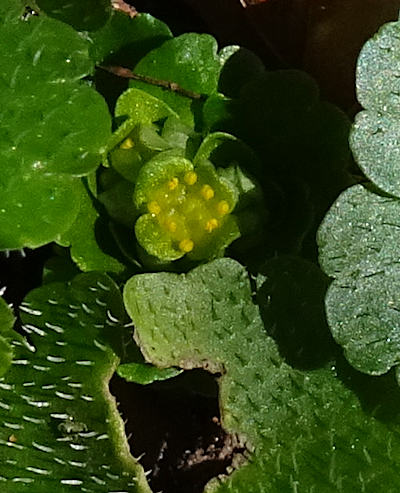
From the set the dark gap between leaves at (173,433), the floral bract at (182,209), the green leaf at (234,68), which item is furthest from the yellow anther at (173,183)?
the dark gap between leaves at (173,433)

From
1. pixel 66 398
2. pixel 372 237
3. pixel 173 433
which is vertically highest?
pixel 372 237

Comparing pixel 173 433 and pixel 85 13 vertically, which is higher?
pixel 85 13

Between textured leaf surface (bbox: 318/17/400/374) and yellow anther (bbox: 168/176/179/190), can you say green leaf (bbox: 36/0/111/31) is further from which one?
textured leaf surface (bbox: 318/17/400/374)

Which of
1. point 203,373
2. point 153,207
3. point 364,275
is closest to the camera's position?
point 364,275

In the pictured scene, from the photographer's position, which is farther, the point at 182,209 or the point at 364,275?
the point at 182,209

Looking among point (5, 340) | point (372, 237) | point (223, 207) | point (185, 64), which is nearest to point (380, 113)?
point (372, 237)

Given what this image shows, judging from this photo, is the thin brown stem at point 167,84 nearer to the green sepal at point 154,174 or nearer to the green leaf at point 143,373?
the green sepal at point 154,174

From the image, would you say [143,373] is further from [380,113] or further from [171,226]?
[380,113]
